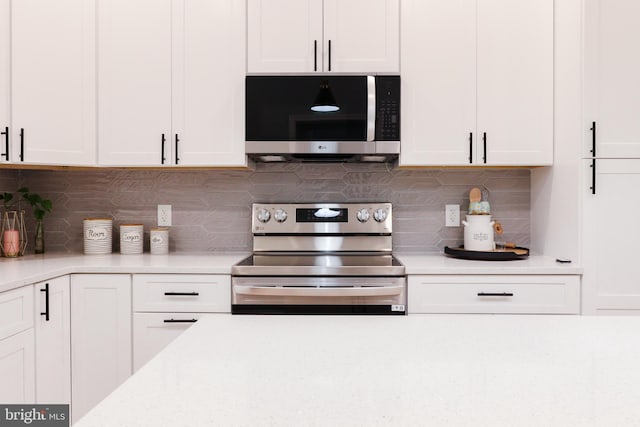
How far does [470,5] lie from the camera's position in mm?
2434

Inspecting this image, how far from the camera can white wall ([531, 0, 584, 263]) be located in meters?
2.20

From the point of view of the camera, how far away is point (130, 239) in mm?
2654

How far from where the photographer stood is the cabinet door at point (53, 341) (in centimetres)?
199

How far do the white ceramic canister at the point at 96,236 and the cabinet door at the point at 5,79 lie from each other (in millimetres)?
564

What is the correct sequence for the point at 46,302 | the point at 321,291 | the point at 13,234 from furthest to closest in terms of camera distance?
the point at 13,234, the point at 321,291, the point at 46,302

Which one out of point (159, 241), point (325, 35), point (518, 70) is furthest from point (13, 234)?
point (518, 70)

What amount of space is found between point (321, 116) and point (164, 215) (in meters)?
1.09

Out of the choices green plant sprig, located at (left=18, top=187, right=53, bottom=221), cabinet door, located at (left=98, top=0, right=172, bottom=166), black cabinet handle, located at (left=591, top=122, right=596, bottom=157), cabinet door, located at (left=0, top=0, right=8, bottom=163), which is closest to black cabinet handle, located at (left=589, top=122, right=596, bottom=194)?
black cabinet handle, located at (left=591, top=122, right=596, bottom=157)

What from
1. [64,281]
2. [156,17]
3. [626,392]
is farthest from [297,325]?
[156,17]

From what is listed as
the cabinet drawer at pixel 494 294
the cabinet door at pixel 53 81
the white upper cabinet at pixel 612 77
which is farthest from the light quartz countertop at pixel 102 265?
the white upper cabinet at pixel 612 77

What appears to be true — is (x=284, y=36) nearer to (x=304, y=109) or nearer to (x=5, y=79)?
(x=304, y=109)

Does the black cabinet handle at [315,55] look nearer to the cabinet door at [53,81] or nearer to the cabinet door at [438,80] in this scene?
the cabinet door at [438,80]

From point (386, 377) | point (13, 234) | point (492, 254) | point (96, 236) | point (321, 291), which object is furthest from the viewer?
point (96, 236)

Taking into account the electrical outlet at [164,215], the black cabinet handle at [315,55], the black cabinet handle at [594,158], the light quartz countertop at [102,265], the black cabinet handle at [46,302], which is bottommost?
the black cabinet handle at [46,302]
